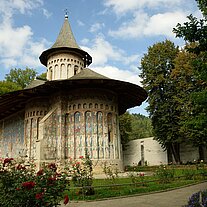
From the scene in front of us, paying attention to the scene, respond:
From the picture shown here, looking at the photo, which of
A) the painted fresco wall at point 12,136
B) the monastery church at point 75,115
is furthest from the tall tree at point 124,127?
the painted fresco wall at point 12,136

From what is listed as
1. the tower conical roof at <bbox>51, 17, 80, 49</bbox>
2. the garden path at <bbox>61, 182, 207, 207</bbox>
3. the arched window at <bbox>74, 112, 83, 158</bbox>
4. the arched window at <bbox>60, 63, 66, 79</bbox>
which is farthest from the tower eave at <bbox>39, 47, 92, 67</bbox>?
the garden path at <bbox>61, 182, 207, 207</bbox>

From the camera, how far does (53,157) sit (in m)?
16.3

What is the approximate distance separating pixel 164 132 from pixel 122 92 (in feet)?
22.3

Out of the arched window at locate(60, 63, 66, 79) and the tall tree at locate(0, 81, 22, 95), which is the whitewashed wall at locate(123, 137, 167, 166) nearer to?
the arched window at locate(60, 63, 66, 79)

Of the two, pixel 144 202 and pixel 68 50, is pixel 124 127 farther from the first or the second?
pixel 144 202

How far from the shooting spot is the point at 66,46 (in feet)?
70.8

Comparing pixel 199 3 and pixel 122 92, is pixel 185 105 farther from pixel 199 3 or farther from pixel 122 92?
pixel 199 3

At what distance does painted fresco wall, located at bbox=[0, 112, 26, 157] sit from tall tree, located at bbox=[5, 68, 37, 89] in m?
8.77

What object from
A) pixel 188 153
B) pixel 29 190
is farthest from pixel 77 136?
pixel 188 153

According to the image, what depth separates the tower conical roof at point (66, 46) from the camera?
21.6 metres

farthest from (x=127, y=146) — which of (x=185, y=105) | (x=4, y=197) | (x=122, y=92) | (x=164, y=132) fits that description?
(x=4, y=197)

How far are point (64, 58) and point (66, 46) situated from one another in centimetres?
102

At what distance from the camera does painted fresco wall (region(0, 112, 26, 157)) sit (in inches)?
841

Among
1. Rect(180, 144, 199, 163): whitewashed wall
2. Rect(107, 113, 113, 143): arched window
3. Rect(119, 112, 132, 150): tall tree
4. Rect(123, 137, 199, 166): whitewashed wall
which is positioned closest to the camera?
Rect(107, 113, 113, 143): arched window
